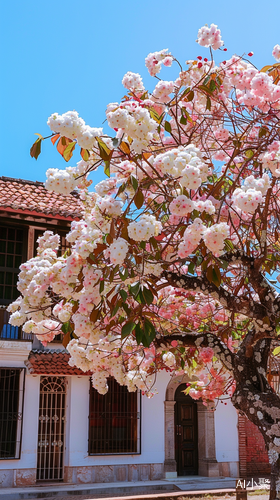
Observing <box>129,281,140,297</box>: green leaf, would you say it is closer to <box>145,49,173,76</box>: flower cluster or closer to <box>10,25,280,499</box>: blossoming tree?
<box>10,25,280,499</box>: blossoming tree

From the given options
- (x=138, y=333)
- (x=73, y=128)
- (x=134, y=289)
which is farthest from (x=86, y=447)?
(x=73, y=128)

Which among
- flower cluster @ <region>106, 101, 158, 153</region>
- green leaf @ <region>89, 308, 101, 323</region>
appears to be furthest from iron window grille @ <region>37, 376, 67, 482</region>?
flower cluster @ <region>106, 101, 158, 153</region>

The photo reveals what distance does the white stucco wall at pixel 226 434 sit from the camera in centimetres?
1468

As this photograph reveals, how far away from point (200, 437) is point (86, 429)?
11.4ft

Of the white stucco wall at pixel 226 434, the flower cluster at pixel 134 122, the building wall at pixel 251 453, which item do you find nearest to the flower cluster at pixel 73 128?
the flower cluster at pixel 134 122

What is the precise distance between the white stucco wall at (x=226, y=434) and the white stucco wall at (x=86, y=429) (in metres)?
1.70

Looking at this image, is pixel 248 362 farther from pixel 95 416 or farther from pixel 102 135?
pixel 95 416

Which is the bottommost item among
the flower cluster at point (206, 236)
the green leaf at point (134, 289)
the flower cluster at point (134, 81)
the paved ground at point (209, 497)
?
the paved ground at point (209, 497)

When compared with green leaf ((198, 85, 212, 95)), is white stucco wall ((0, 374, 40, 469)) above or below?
below

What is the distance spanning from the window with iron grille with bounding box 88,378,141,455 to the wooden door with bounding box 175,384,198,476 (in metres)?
1.54

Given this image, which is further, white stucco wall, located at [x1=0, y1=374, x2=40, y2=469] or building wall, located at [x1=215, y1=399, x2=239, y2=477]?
building wall, located at [x1=215, y1=399, x2=239, y2=477]

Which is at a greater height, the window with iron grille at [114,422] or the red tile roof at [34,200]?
the red tile roof at [34,200]

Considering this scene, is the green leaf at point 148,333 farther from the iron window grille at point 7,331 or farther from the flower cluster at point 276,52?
the iron window grille at point 7,331

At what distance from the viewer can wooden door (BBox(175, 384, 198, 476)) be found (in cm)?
1468
